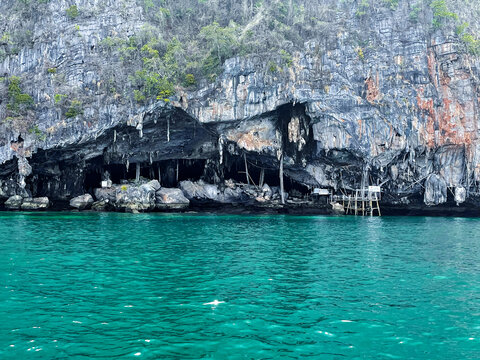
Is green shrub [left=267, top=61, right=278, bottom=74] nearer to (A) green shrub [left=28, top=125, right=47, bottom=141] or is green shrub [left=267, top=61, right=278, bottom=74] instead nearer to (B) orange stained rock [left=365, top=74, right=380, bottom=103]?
(B) orange stained rock [left=365, top=74, right=380, bottom=103]

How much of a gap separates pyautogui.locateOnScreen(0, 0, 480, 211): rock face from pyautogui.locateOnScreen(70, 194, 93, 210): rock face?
4.59 feet

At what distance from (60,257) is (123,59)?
36758mm

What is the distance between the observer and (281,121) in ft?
151

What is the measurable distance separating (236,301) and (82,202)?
3910 cm

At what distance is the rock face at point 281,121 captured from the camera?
43.9 metres

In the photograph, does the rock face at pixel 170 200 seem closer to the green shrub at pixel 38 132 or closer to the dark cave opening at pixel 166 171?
the dark cave opening at pixel 166 171

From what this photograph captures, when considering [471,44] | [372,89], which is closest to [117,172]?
[372,89]

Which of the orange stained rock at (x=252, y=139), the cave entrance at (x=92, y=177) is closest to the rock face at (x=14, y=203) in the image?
the cave entrance at (x=92, y=177)

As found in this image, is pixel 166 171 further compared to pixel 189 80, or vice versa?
pixel 166 171

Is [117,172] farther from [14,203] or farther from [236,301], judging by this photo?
[236,301]

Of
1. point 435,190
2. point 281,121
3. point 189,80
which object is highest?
point 189,80

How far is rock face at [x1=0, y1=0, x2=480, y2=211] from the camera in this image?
144ft

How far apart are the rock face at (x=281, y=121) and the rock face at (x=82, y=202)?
1.40 m

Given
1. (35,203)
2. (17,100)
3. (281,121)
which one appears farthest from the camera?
(35,203)
